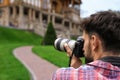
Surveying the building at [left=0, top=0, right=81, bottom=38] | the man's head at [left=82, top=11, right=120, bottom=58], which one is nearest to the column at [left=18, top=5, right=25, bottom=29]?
the building at [left=0, top=0, right=81, bottom=38]

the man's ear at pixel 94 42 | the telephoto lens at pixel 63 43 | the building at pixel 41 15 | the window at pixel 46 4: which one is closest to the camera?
the man's ear at pixel 94 42

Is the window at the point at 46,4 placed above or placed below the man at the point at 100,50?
below

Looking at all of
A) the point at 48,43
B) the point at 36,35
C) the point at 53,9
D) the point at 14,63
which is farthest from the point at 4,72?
the point at 53,9

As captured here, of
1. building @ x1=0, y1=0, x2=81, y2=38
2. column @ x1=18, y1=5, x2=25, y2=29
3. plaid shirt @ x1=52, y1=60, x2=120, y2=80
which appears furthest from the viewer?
building @ x1=0, y1=0, x2=81, y2=38

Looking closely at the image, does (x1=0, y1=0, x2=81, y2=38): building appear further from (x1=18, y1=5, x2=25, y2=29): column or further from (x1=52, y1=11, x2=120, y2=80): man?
(x1=52, y1=11, x2=120, y2=80): man

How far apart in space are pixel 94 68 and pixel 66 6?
68600mm

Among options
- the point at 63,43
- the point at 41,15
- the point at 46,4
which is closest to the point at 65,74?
the point at 63,43

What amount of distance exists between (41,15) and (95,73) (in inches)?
2341

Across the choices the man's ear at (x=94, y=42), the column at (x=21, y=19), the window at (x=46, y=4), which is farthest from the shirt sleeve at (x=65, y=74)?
the window at (x=46, y=4)

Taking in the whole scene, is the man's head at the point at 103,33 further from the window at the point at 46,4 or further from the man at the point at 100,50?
the window at the point at 46,4

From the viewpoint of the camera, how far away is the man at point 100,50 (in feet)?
7.80

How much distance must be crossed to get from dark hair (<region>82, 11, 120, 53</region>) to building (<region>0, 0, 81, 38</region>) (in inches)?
1712

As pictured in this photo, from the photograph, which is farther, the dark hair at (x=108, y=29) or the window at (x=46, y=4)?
the window at (x=46, y=4)

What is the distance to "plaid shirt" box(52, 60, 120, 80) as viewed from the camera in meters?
2.37
